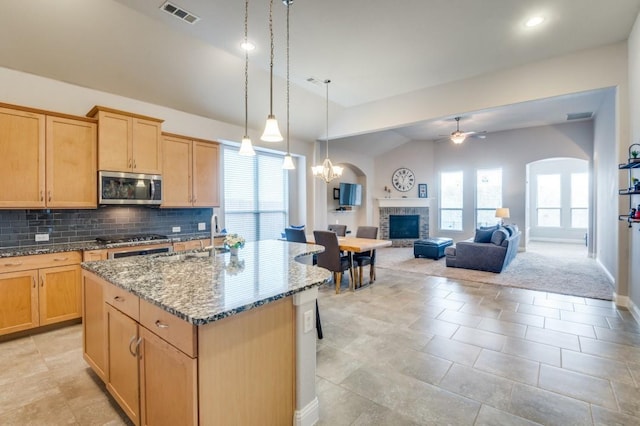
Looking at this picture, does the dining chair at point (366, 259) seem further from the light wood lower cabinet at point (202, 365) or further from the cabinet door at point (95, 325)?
the cabinet door at point (95, 325)

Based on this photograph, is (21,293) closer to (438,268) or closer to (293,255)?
(293,255)

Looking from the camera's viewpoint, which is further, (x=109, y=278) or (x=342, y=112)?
(x=342, y=112)

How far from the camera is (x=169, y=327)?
4.63 feet

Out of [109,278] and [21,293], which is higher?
[109,278]

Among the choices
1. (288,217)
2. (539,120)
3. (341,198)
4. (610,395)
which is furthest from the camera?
(341,198)

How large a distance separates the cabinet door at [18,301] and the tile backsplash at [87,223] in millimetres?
583

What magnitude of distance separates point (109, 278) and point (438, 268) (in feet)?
19.2

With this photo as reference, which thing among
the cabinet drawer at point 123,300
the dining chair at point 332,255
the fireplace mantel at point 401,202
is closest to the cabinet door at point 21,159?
the cabinet drawer at point 123,300

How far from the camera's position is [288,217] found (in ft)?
23.2

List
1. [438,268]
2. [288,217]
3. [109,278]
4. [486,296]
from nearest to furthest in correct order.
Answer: [109,278] → [486,296] → [438,268] → [288,217]

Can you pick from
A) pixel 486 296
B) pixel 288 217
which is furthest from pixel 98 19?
pixel 486 296

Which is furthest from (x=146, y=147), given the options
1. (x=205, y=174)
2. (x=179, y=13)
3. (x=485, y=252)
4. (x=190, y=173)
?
(x=485, y=252)

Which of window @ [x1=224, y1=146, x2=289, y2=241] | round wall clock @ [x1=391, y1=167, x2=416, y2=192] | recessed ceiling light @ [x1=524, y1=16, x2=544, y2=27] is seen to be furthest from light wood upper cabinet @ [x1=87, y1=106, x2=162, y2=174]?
round wall clock @ [x1=391, y1=167, x2=416, y2=192]

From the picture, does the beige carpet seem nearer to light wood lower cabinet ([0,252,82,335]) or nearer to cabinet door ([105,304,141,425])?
cabinet door ([105,304,141,425])
